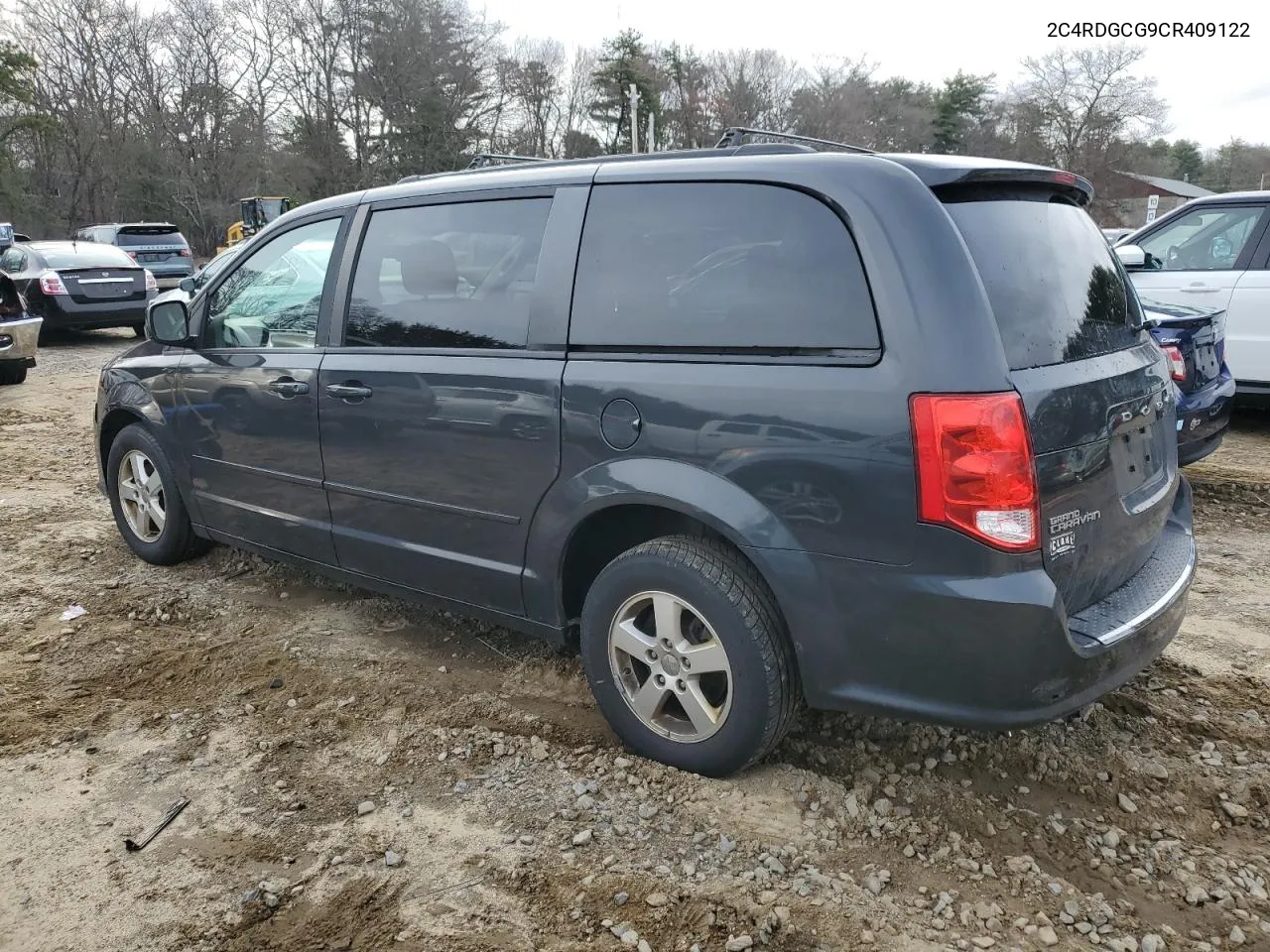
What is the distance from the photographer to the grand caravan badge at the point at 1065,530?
2.34 metres

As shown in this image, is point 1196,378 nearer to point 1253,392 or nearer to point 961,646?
point 1253,392

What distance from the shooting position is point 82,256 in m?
14.0

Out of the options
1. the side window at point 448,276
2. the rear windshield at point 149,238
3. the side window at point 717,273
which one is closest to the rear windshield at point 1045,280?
the side window at point 717,273

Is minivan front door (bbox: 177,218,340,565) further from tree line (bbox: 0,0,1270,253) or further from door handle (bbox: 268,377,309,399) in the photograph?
tree line (bbox: 0,0,1270,253)

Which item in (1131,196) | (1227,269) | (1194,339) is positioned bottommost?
(1194,339)

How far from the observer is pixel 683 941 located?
7.34 feet

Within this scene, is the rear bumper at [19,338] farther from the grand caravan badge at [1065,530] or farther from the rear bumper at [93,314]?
the grand caravan badge at [1065,530]

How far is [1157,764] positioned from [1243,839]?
0.36 metres

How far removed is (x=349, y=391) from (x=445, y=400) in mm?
525

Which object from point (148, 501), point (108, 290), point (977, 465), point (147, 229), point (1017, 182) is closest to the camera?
point (977, 465)

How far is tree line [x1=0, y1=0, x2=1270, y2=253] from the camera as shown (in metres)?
40.7

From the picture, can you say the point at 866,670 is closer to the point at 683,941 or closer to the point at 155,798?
the point at 683,941

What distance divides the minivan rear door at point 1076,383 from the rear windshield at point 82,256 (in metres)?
14.7

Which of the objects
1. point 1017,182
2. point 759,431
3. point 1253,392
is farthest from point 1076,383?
point 1253,392
